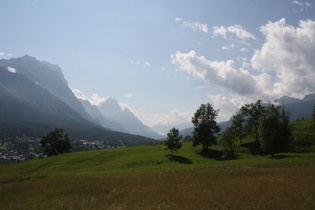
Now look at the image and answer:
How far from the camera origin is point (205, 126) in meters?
76.0

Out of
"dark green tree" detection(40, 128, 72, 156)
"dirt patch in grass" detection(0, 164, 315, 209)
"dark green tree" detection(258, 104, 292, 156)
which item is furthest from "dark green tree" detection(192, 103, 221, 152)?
"dark green tree" detection(40, 128, 72, 156)

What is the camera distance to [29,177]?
143 feet

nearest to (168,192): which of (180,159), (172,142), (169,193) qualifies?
(169,193)

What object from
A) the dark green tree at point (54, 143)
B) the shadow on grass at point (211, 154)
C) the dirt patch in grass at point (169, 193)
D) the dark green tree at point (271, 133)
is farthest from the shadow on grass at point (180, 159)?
the dark green tree at point (54, 143)

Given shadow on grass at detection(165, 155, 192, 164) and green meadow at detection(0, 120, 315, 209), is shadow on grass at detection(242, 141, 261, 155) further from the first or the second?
green meadow at detection(0, 120, 315, 209)

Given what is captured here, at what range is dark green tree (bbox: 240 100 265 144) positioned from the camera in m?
76.7

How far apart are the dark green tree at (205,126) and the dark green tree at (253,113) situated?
36.8 ft

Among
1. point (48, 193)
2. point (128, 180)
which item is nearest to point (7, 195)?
point (48, 193)

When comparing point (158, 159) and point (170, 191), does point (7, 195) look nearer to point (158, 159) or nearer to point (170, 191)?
point (170, 191)

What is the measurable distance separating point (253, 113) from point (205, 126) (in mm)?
18710

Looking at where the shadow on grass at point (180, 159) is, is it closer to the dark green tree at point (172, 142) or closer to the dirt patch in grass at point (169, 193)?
the dark green tree at point (172, 142)

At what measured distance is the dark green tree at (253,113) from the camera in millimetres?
76688

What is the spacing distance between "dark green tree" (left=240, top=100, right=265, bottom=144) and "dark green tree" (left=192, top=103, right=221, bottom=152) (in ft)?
36.8

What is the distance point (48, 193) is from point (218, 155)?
172ft
